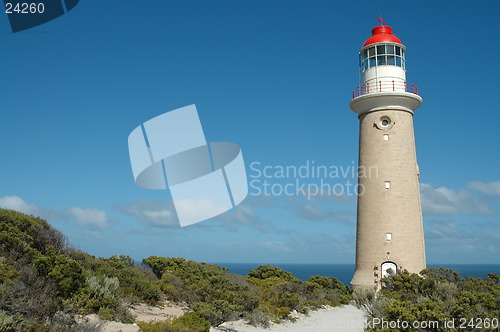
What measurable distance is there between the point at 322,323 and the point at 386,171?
22.8 ft

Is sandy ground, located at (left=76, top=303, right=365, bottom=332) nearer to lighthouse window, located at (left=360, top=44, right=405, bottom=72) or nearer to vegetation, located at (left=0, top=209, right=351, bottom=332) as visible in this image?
vegetation, located at (left=0, top=209, right=351, bottom=332)

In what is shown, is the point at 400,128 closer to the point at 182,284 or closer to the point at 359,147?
the point at 359,147

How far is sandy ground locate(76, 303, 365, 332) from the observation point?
1047 centimetres

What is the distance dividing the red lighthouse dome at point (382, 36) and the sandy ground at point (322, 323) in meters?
11.4

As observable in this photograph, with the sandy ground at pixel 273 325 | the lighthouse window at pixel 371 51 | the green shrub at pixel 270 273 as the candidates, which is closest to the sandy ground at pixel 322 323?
the sandy ground at pixel 273 325

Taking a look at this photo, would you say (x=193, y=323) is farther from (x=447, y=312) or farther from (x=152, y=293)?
(x=447, y=312)

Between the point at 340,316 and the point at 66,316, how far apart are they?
10354mm

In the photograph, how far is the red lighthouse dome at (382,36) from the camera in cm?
1978

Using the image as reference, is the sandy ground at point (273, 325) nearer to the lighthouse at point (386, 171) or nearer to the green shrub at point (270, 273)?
the lighthouse at point (386, 171)

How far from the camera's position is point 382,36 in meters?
20.0

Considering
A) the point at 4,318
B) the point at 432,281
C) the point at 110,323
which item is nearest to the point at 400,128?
the point at 432,281

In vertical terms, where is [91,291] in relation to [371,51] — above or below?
below

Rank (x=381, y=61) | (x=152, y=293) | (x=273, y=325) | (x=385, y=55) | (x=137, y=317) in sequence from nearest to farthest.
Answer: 1. (x=137, y=317)
2. (x=273, y=325)
3. (x=152, y=293)
4. (x=385, y=55)
5. (x=381, y=61)

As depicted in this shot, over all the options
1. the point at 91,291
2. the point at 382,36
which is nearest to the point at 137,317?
the point at 91,291
